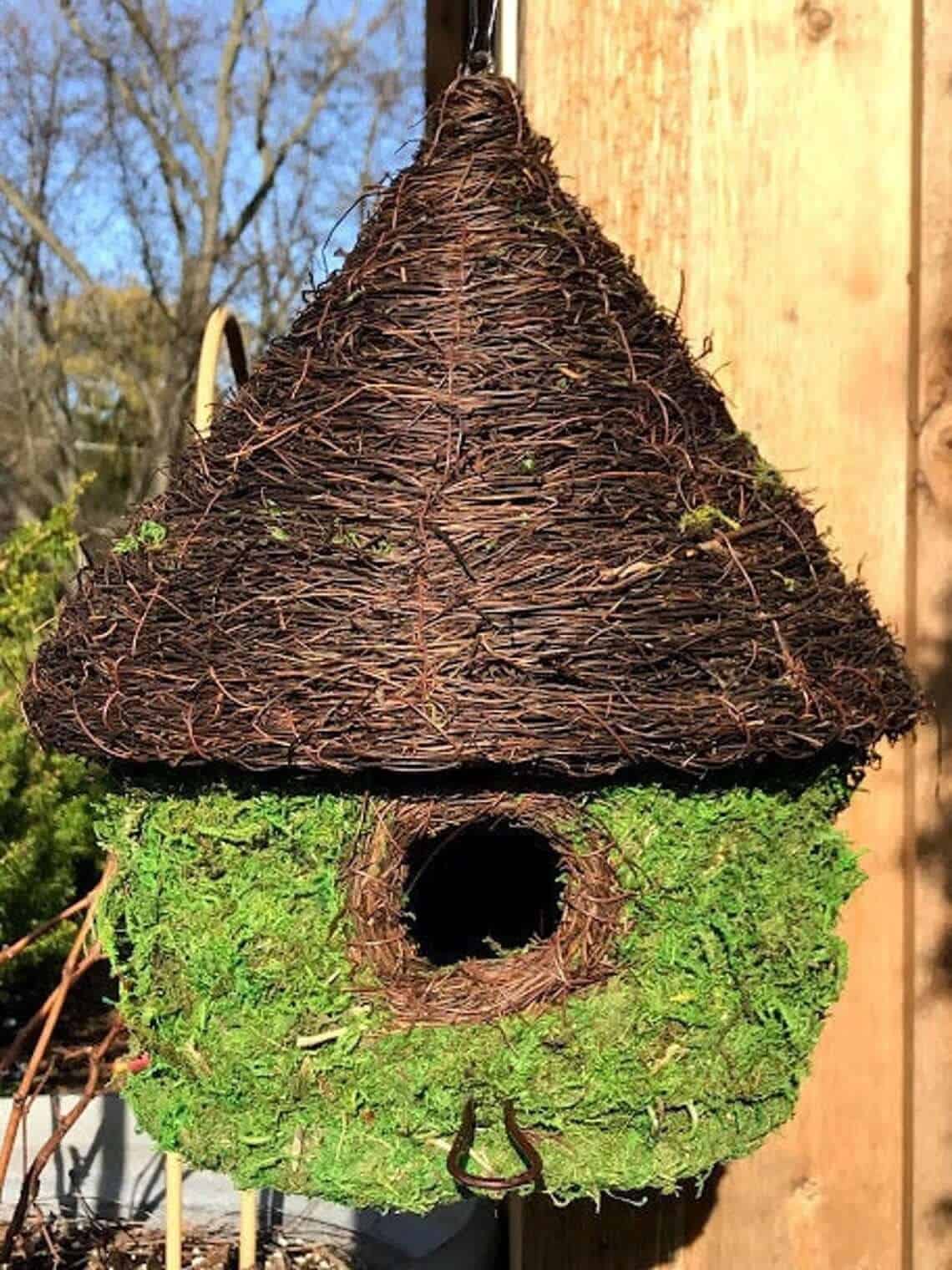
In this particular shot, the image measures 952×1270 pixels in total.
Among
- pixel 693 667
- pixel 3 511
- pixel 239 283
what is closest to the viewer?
pixel 693 667

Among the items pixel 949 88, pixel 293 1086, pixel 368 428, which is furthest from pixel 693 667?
pixel 949 88

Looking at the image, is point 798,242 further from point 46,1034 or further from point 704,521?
point 46,1034

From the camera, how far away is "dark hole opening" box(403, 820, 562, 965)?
1799 mm

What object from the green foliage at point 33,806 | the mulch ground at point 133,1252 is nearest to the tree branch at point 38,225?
the green foliage at point 33,806

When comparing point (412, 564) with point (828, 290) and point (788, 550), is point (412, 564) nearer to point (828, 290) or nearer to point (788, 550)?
point (788, 550)

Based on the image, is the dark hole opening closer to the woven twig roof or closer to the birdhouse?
the birdhouse

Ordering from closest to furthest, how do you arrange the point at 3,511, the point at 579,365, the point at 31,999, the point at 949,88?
the point at 579,365 → the point at 949,88 → the point at 31,999 → the point at 3,511

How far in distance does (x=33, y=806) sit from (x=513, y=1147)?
10.5ft

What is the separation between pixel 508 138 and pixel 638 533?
43 cm

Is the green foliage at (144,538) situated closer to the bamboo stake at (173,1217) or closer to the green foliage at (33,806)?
the bamboo stake at (173,1217)

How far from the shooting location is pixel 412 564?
1073 millimetres

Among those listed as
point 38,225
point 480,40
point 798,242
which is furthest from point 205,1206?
point 38,225

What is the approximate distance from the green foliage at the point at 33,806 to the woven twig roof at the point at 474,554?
2657 mm

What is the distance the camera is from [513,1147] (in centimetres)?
113
